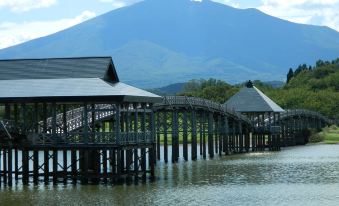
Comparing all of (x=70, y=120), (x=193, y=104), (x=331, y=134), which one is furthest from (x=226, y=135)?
(x=331, y=134)

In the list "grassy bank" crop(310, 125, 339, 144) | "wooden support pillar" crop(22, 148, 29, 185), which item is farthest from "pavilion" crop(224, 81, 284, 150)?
"wooden support pillar" crop(22, 148, 29, 185)

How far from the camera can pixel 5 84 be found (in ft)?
176

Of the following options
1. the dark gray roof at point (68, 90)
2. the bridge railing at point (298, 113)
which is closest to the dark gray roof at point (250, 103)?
the bridge railing at point (298, 113)

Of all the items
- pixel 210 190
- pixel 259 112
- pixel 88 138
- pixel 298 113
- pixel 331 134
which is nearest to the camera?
pixel 210 190

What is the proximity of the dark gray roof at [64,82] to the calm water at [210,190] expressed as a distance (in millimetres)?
5268

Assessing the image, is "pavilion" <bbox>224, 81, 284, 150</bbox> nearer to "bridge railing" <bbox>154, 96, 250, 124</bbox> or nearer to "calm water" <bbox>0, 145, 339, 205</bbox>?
"bridge railing" <bbox>154, 96, 250, 124</bbox>

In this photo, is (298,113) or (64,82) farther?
(298,113)

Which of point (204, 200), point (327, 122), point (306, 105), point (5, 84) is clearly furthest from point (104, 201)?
point (306, 105)

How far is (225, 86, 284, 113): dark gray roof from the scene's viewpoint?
9794 cm

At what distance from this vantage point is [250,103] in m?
98.9

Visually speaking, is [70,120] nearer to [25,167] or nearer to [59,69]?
[59,69]

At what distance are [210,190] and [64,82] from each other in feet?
39.2

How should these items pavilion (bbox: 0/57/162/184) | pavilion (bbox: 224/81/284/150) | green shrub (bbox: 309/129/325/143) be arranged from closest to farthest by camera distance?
pavilion (bbox: 0/57/162/184)
pavilion (bbox: 224/81/284/150)
green shrub (bbox: 309/129/325/143)

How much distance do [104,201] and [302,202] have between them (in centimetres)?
971
